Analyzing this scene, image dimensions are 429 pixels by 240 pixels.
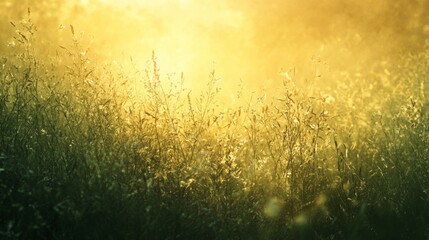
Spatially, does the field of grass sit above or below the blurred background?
below

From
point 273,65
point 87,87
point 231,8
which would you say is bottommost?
point 87,87

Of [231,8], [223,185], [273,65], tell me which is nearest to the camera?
[223,185]

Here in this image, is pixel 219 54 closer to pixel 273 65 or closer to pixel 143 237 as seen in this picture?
pixel 273 65

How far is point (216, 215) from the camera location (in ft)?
9.98

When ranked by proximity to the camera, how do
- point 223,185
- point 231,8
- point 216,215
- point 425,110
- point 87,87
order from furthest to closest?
point 231,8 < point 425,110 < point 87,87 < point 223,185 < point 216,215

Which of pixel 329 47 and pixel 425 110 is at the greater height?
pixel 329 47

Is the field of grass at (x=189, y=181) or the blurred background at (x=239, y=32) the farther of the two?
the blurred background at (x=239, y=32)

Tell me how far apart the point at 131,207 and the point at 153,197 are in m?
0.14

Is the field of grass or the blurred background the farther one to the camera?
the blurred background

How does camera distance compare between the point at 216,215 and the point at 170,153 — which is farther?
the point at 170,153

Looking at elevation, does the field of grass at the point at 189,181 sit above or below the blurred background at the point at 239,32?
below

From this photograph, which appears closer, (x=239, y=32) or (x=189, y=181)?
(x=189, y=181)

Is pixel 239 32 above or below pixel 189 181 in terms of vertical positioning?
above

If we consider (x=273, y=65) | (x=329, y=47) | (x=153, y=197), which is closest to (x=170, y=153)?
(x=153, y=197)
